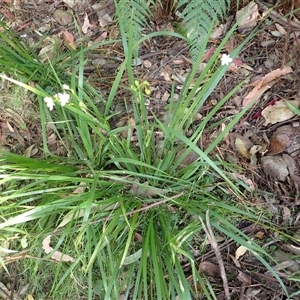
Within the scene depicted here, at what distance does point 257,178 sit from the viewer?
1550 mm

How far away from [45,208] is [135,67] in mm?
656

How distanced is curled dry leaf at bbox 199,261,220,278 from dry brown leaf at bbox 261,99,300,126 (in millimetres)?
538

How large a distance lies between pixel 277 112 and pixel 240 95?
0.15 metres

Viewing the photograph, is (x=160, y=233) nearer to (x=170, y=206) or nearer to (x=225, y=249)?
(x=170, y=206)

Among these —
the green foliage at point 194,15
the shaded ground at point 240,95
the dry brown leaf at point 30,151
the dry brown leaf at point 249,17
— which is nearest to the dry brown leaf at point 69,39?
the shaded ground at point 240,95

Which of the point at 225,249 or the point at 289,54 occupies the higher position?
the point at 289,54

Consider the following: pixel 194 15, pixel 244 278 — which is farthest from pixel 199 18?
pixel 244 278

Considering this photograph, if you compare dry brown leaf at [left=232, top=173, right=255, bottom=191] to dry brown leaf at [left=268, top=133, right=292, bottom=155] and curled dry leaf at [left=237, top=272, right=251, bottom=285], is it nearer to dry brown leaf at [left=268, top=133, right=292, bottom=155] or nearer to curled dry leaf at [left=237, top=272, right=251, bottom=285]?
dry brown leaf at [left=268, top=133, right=292, bottom=155]

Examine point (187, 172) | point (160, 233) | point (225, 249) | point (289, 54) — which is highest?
point (289, 54)

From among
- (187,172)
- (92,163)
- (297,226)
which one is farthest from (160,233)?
(297,226)

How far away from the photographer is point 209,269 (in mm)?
1505

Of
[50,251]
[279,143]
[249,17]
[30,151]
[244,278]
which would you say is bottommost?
[244,278]

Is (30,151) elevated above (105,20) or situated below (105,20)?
below

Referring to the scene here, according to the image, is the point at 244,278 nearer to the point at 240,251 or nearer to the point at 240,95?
the point at 240,251
